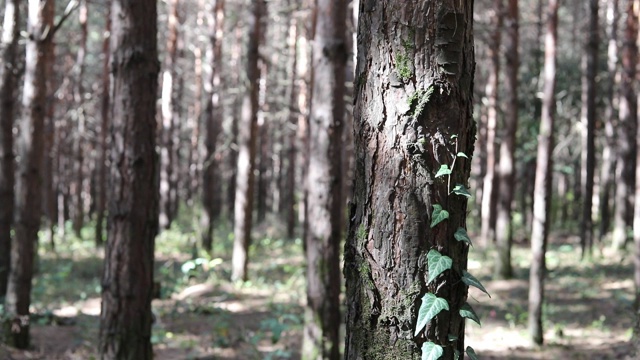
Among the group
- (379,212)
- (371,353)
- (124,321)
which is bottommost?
(124,321)

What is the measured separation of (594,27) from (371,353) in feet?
56.0

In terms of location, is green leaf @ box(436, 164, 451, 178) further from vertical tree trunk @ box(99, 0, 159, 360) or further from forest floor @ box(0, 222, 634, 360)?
vertical tree trunk @ box(99, 0, 159, 360)

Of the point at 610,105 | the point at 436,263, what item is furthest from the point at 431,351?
the point at 610,105

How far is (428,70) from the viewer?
7.63 ft

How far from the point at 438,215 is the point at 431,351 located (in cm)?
49

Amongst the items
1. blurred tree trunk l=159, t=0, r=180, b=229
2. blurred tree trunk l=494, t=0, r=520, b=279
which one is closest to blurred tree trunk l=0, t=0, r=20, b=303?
blurred tree trunk l=494, t=0, r=520, b=279

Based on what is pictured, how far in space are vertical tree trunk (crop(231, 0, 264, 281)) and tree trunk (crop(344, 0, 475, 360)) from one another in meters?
11.3

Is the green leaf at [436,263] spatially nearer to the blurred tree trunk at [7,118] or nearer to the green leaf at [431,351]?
the green leaf at [431,351]

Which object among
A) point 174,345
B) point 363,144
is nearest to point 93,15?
point 174,345

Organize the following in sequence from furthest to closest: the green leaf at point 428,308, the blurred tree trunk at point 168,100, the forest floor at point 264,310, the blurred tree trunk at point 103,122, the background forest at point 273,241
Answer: the blurred tree trunk at point 168,100, the blurred tree trunk at point 103,122, the forest floor at point 264,310, the background forest at point 273,241, the green leaf at point 428,308

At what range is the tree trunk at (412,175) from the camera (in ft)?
7.63

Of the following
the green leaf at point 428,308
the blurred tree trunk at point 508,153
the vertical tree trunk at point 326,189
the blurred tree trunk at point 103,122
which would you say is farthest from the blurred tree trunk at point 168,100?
the green leaf at point 428,308

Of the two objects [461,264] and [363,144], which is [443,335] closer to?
[461,264]

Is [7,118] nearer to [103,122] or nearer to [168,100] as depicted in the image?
[103,122]
